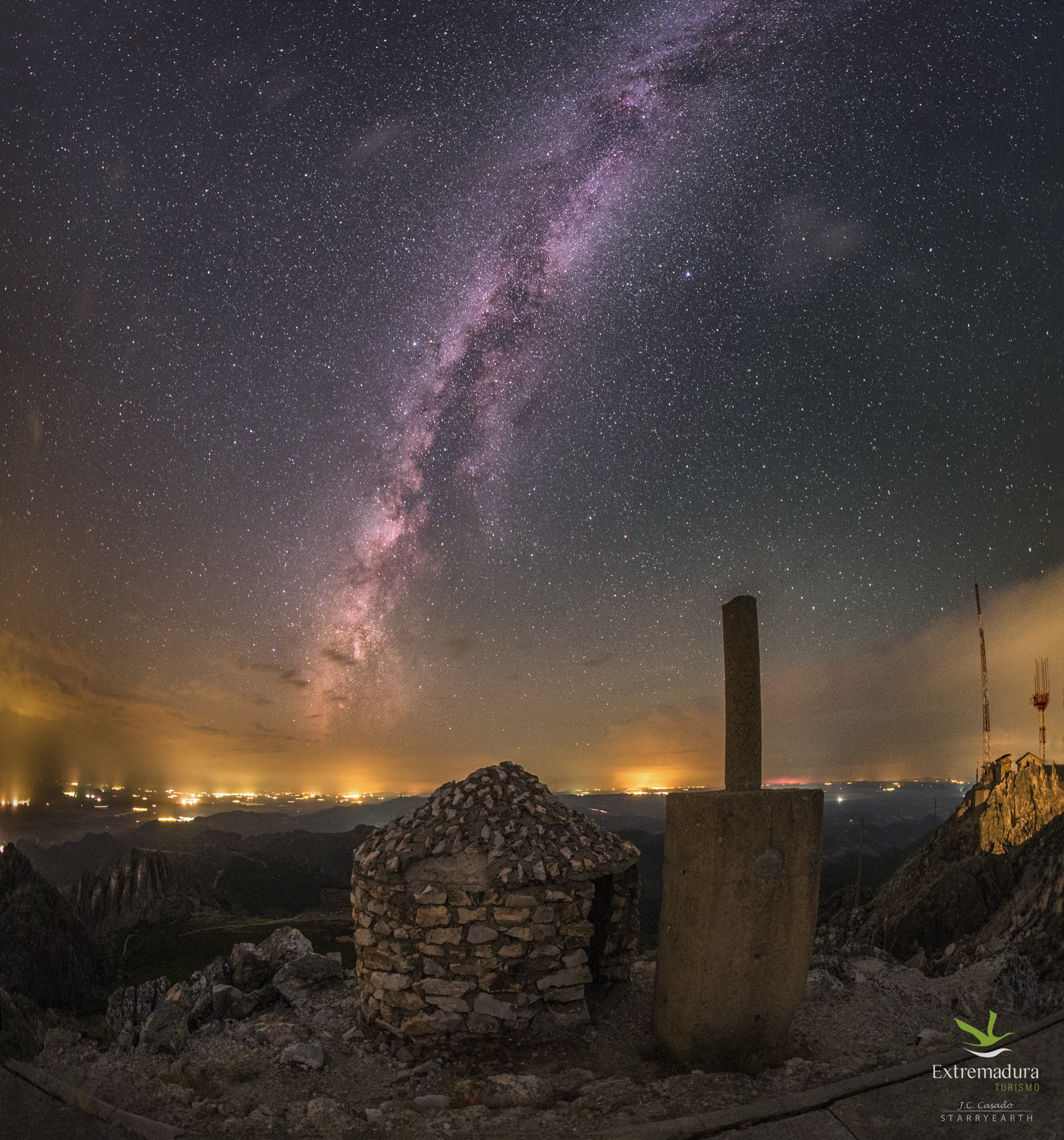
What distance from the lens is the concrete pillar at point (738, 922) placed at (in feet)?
21.1

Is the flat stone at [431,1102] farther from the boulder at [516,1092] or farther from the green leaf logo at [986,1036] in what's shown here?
the green leaf logo at [986,1036]

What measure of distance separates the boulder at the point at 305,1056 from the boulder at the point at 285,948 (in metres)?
3.43

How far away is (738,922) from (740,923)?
0.03 meters

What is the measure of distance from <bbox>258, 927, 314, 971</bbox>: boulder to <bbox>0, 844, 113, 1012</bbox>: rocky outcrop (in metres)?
21.1

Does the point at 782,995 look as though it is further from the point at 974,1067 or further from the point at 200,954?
the point at 200,954

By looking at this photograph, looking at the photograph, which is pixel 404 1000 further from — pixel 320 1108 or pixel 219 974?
pixel 219 974

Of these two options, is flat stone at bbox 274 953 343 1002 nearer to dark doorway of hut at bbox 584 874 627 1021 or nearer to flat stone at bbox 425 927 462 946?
flat stone at bbox 425 927 462 946

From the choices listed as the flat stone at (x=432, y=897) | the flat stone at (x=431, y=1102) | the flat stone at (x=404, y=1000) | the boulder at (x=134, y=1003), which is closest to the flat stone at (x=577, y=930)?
the flat stone at (x=432, y=897)

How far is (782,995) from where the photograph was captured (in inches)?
263

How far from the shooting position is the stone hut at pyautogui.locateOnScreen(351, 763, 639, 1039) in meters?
7.55

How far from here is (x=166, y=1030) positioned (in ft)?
26.7

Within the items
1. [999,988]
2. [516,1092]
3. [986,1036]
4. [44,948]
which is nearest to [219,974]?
[516,1092]

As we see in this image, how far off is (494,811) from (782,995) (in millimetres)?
3761

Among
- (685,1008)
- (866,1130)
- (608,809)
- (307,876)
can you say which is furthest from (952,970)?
(608,809)
